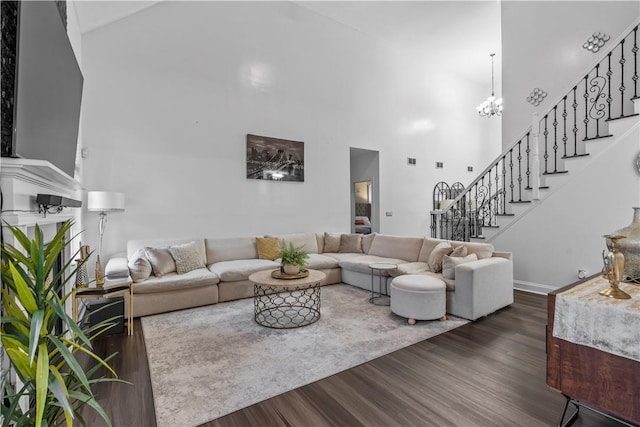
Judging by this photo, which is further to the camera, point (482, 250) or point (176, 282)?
point (482, 250)

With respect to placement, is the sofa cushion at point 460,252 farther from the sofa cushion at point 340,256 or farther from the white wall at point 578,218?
the sofa cushion at point 340,256

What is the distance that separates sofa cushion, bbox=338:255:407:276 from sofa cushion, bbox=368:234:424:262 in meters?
0.11

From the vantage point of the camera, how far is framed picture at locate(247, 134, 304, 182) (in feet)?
17.9

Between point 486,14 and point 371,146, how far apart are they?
332cm

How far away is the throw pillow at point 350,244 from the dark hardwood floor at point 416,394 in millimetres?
2982

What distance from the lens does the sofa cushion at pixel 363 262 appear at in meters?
4.75

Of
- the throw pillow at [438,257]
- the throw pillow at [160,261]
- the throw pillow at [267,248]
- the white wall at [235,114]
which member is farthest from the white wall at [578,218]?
the throw pillow at [160,261]

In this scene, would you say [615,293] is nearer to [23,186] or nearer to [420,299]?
[420,299]

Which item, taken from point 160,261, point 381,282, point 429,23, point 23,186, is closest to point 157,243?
point 160,261

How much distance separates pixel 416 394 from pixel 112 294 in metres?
2.94

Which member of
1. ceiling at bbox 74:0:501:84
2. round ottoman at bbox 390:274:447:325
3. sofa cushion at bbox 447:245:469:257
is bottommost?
round ottoman at bbox 390:274:447:325

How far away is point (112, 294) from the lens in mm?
3189

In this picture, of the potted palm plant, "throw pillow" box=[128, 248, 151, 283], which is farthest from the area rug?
the potted palm plant

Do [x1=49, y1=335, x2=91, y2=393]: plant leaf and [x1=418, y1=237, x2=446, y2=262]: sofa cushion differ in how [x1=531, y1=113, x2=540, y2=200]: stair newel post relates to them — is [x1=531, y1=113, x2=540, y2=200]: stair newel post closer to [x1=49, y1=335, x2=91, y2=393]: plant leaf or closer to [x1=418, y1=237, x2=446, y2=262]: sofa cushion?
[x1=418, y1=237, x2=446, y2=262]: sofa cushion
